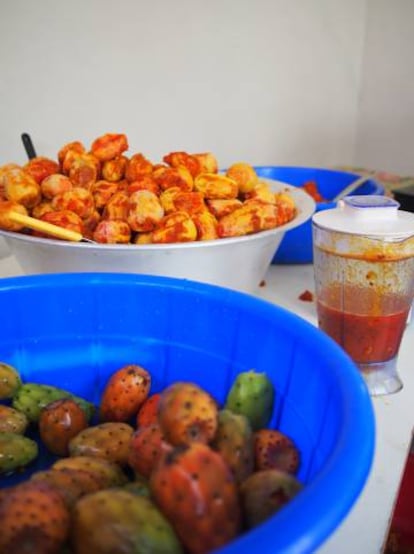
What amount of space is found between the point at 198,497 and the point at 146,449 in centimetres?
9

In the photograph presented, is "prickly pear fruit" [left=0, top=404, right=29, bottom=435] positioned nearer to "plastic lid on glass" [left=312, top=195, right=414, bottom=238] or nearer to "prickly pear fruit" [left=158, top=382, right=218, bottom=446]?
"prickly pear fruit" [left=158, top=382, right=218, bottom=446]

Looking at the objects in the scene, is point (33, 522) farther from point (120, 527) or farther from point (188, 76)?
point (188, 76)

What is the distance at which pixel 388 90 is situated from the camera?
1584 millimetres

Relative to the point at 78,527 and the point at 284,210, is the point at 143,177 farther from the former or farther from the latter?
the point at 78,527

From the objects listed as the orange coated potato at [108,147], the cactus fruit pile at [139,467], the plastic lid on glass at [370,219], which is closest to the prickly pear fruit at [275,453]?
the cactus fruit pile at [139,467]

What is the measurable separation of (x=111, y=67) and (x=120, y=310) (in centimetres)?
88

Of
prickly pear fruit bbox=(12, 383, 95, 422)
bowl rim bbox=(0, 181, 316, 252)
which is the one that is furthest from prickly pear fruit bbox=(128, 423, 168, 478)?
bowl rim bbox=(0, 181, 316, 252)

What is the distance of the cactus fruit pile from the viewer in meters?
0.27

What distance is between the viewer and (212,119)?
4.61 ft

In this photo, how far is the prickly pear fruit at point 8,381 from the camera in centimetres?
45

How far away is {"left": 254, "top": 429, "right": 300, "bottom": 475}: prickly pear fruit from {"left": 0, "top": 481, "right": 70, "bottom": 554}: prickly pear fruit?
0.12 m

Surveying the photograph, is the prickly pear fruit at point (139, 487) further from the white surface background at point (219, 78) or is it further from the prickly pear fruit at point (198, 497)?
the white surface background at point (219, 78)

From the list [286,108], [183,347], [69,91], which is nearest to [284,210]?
[183,347]

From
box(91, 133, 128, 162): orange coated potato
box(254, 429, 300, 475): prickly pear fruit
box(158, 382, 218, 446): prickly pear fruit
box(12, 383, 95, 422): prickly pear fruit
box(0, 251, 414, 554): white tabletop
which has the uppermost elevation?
box(91, 133, 128, 162): orange coated potato
